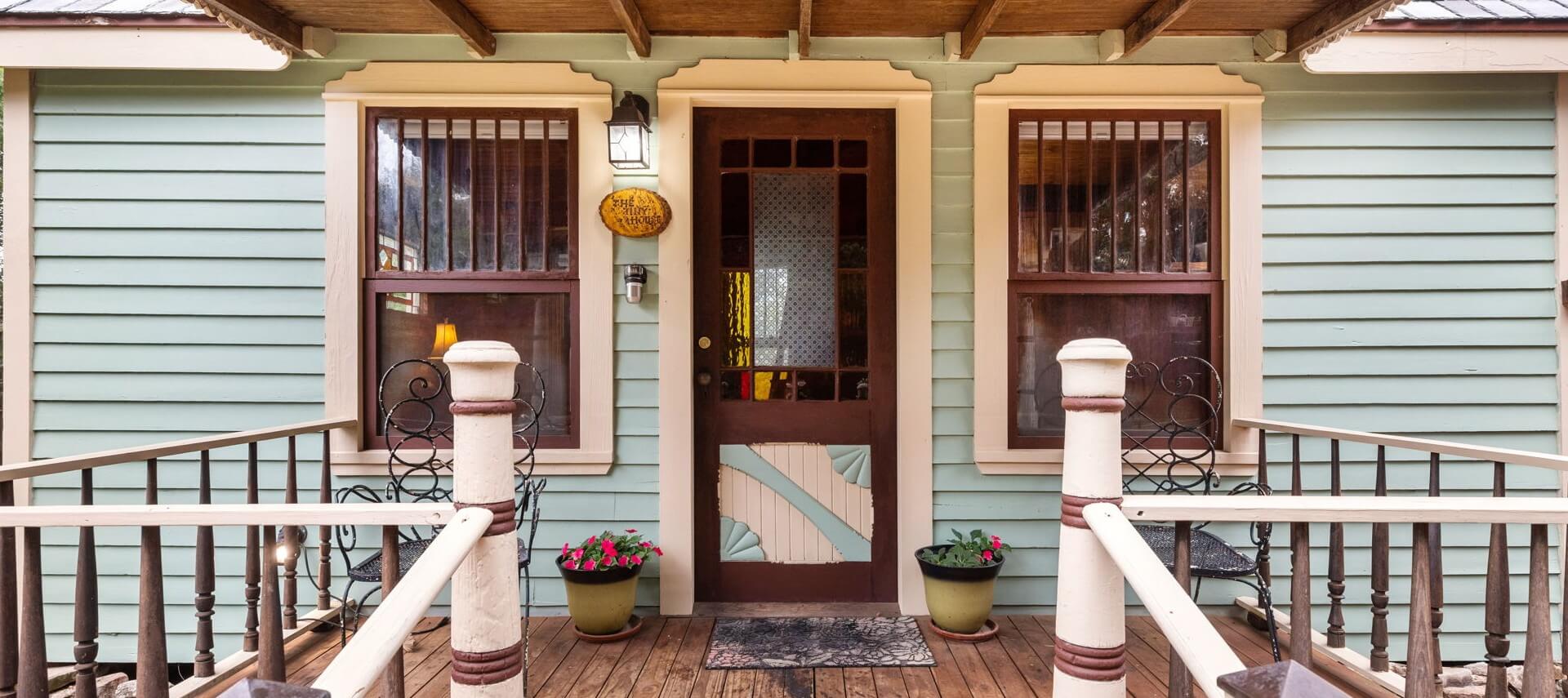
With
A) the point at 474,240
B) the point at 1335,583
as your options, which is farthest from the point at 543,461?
the point at 1335,583

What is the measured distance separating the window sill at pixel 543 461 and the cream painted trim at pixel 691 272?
10.2 inches

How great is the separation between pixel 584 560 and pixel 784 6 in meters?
2.17

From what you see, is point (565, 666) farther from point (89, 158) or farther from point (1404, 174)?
point (1404, 174)

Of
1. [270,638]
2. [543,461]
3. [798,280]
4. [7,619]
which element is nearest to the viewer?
[270,638]

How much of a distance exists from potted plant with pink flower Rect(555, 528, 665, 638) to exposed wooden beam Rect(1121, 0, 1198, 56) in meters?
2.72

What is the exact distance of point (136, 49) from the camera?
2805 mm

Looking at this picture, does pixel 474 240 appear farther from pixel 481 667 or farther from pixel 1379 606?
pixel 1379 606

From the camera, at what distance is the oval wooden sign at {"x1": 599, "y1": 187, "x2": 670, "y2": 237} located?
9.44ft

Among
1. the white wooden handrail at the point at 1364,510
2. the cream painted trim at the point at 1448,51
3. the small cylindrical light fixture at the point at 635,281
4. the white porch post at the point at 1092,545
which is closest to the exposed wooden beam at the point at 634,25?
the small cylindrical light fixture at the point at 635,281

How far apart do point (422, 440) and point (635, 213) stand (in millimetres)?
1255

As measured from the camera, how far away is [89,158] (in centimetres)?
293

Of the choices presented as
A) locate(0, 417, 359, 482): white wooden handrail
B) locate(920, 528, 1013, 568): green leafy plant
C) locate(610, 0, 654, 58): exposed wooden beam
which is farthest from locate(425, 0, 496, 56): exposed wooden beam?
locate(920, 528, 1013, 568): green leafy plant

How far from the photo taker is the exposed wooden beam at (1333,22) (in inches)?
97.4

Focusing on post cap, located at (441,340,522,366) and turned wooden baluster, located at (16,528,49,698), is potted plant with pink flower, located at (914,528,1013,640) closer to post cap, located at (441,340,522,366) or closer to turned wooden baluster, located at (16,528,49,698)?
post cap, located at (441,340,522,366)
